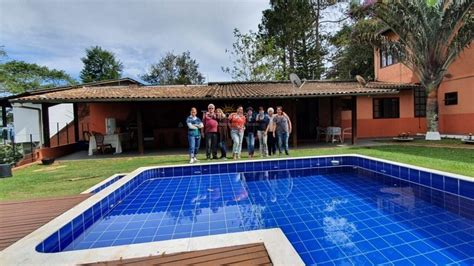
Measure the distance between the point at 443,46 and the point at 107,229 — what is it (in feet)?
45.0

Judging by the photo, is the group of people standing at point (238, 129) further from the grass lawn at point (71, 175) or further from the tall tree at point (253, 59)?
the tall tree at point (253, 59)

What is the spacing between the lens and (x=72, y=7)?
31.5ft

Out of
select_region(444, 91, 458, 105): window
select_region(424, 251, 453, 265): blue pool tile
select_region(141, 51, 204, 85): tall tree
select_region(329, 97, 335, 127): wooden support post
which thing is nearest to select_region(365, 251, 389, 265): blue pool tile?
select_region(424, 251, 453, 265): blue pool tile

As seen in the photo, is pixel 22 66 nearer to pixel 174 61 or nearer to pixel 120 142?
pixel 174 61

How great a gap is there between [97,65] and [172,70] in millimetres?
10050

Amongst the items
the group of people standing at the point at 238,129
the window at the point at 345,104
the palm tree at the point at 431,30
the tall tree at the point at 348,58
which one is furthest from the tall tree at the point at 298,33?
the group of people standing at the point at 238,129

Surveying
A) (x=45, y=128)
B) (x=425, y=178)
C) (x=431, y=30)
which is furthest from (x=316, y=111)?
(x=45, y=128)

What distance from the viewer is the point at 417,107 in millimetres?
15180

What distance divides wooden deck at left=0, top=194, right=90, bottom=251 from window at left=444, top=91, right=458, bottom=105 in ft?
52.4

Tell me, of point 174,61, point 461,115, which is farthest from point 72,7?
point 174,61

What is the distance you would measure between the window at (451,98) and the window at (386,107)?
209 cm

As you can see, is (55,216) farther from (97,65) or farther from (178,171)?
(97,65)

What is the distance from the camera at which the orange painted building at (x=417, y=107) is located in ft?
42.7

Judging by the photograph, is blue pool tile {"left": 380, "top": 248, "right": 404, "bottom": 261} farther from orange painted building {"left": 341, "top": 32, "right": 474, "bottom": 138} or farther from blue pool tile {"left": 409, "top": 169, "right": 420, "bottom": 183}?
orange painted building {"left": 341, "top": 32, "right": 474, "bottom": 138}
